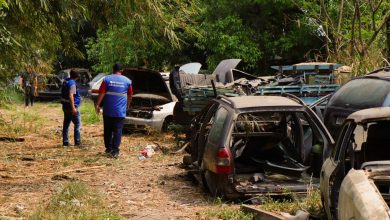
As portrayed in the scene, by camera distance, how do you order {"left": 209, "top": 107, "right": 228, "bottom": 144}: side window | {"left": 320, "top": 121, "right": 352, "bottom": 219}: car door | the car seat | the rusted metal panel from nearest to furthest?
the rusted metal panel → {"left": 320, "top": 121, "right": 352, "bottom": 219}: car door → the car seat → {"left": 209, "top": 107, "right": 228, "bottom": 144}: side window

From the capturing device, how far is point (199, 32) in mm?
22203

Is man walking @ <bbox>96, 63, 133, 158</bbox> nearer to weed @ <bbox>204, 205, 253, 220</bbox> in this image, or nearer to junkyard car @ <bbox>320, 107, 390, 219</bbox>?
weed @ <bbox>204, 205, 253, 220</bbox>

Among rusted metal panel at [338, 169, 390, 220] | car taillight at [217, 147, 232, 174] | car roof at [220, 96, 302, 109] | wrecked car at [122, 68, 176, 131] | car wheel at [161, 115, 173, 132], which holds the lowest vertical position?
car wheel at [161, 115, 173, 132]

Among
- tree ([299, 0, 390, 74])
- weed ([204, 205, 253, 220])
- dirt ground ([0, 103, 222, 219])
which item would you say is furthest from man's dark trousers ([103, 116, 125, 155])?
tree ([299, 0, 390, 74])

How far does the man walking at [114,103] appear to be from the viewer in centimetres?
1206

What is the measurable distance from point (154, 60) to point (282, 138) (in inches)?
698

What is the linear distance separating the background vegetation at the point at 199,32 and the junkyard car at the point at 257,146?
2.52 metres

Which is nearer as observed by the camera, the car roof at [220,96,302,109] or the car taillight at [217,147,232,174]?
the car taillight at [217,147,232,174]

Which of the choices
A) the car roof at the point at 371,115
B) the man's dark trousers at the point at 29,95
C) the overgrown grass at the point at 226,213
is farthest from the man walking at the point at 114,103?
the man's dark trousers at the point at 29,95

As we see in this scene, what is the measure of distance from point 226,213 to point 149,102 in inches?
350

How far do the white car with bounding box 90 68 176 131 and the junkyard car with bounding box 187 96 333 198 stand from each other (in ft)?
18.5

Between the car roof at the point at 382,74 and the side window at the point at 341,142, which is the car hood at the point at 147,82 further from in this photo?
the side window at the point at 341,142

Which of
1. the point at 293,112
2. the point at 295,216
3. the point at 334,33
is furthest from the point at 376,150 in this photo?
the point at 334,33

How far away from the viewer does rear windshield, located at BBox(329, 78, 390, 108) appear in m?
8.45
